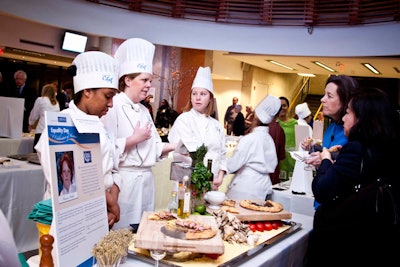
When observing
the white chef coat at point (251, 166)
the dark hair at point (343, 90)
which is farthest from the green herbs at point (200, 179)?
the white chef coat at point (251, 166)

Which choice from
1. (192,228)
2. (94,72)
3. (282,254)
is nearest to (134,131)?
(94,72)

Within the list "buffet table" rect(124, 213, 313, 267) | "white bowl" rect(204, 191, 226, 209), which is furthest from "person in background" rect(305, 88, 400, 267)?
"white bowl" rect(204, 191, 226, 209)

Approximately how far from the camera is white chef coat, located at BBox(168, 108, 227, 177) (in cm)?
294

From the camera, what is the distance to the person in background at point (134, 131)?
226cm

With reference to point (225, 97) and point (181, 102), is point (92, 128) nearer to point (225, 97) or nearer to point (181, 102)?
point (181, 102)

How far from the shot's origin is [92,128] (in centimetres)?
147

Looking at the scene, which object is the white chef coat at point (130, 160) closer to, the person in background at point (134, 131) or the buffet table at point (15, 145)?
the person in background at point (134, 131)

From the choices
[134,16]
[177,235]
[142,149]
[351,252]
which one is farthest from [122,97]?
[134,16]

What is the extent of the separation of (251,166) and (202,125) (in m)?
0.54

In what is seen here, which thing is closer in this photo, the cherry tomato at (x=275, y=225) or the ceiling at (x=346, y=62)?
the cherry tomato at (x=275, y=225)

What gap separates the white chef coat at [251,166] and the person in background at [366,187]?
1120 mm

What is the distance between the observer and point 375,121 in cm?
189

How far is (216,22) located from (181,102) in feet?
8.25

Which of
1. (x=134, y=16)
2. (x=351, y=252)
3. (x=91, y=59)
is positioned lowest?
(x=351, y=252)
